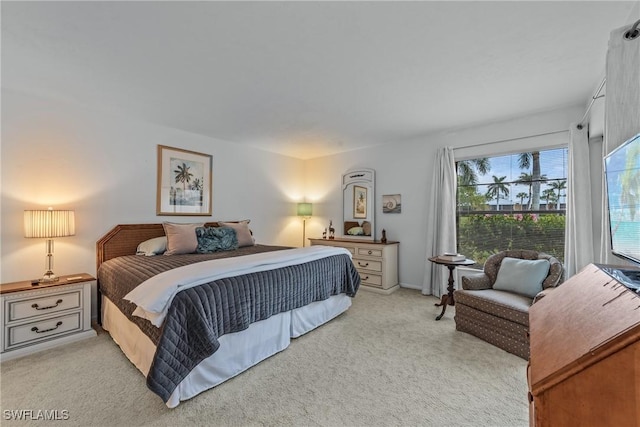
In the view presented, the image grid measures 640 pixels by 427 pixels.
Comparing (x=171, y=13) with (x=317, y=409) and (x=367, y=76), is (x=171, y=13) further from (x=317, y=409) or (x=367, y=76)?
(x=317, y=409)

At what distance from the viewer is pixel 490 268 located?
2.96 m

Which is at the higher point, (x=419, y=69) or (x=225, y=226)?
(x=419, y=69)

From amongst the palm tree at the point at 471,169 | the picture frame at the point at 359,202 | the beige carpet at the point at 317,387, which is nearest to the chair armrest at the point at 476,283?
the beige carpet at the point at 317,387

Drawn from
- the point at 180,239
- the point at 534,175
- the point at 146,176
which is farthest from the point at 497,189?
the point at 146,176

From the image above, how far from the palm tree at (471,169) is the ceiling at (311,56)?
66cm

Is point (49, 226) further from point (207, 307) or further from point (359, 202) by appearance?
point (359, 202)

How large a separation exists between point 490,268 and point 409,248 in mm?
1425

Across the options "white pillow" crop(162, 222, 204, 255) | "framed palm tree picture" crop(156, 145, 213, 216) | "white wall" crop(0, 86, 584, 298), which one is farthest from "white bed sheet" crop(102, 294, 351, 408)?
"framed palm tree picture" crop(156, 145, 213, 216)

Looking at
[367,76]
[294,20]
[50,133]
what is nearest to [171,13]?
[294,20]

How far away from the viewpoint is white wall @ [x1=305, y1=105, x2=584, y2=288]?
3232 mm

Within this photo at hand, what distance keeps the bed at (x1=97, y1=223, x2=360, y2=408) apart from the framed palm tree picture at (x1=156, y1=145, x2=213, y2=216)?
2.42 ft

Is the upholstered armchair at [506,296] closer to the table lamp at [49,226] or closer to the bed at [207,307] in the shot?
the bed at [207,307]

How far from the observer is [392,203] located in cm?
449

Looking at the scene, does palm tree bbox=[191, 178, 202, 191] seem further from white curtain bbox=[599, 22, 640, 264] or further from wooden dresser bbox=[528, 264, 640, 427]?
white curtain bbox=[599, 22, 640, 264]
